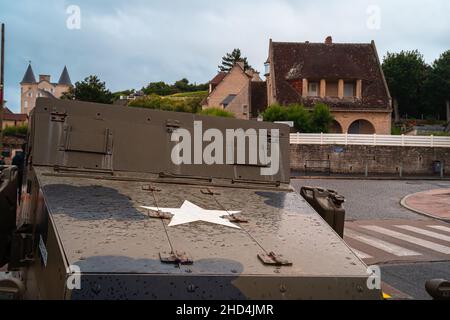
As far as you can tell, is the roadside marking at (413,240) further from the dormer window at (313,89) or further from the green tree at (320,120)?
the dormer window at (313,89)

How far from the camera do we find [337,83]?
41.5m

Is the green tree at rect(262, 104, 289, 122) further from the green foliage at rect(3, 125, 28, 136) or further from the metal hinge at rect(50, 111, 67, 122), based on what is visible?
the metal hinge at rect(50, 111, 67, 122)

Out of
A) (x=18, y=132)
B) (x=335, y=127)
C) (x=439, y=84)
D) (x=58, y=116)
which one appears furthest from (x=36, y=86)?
(x=58, y=116)

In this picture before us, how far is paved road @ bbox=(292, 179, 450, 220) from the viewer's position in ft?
58.6

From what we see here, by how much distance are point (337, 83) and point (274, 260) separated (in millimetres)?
39321

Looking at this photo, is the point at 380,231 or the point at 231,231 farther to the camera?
the point at 380,231

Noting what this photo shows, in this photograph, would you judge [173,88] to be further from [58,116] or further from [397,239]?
[58,116]

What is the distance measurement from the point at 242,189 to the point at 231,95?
50.5 metres

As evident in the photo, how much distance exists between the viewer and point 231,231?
13.0ft

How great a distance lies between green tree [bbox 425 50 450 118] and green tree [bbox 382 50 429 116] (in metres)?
1.20

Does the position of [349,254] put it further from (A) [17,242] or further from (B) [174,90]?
(B) [174,90]

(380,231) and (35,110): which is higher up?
(35,110)
